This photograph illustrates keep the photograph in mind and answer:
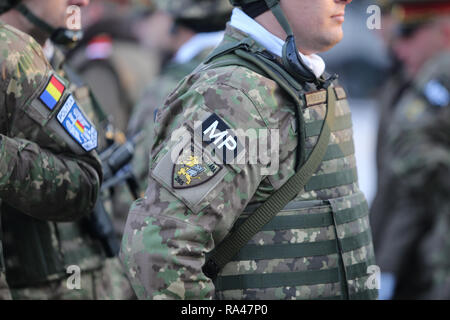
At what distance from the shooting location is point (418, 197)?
611 cm

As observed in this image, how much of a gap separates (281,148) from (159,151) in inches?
15.4

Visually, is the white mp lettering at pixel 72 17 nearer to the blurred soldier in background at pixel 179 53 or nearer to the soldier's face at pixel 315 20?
the soldier's face at pixel 315 20

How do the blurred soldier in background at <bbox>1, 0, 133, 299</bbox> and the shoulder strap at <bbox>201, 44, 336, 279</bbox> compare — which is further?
the blurred soldier in background at <bbox>1, 0, 133, 299</bbox>

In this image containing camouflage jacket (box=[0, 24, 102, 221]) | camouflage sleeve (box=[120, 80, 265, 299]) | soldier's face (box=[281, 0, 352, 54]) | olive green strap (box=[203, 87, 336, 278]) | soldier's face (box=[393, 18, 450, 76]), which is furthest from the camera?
soldier's face (box=[393, 18, 450, 76])

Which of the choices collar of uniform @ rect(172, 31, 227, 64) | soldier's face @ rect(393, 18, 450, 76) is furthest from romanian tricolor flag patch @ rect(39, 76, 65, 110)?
→ soldier's face @ rect(393, 18, 450, 76)

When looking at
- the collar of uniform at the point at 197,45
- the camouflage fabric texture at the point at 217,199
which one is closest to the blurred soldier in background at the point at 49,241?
the camouflage fabric texture at the point at 217,199

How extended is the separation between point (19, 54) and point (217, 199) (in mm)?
1008

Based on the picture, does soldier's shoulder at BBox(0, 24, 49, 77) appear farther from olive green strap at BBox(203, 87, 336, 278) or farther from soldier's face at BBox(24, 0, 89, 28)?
olive green strap at BBox(203, 87, 336, 278)

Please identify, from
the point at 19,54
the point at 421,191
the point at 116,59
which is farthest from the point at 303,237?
the point at 116,59

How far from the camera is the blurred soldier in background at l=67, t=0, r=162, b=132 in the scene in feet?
21.6

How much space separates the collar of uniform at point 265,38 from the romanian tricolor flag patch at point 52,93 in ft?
2.32

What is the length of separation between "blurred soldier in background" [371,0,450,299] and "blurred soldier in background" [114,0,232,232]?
1623 millimetres

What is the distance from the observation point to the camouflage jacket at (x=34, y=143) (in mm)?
2936
